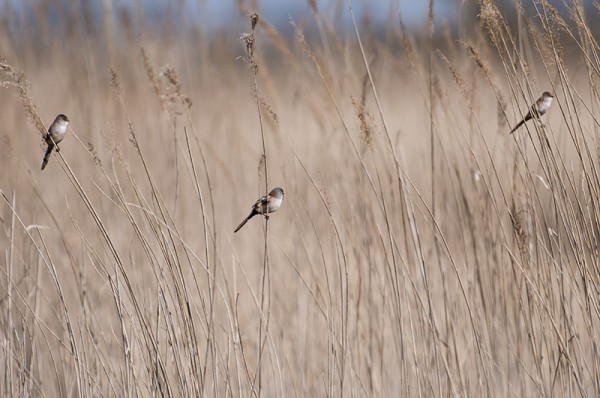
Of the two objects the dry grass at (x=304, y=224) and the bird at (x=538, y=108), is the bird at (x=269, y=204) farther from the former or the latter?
the bird at (x=538, y=108)

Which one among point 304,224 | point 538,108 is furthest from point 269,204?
point 304,224

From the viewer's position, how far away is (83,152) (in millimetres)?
3971

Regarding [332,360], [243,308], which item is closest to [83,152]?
[243,308]

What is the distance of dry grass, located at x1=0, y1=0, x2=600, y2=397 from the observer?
164 centimetres

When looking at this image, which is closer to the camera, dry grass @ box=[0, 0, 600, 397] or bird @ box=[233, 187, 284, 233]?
dry grass @ box=[0, 0, 600, 397]

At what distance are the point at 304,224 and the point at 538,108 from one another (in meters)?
1.66

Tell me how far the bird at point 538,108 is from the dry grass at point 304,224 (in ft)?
0.15

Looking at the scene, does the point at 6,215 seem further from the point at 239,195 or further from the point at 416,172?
the point at 416,172

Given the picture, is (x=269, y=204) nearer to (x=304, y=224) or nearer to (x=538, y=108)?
(x=538, y=108)

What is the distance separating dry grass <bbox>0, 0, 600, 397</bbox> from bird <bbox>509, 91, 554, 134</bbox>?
45mm

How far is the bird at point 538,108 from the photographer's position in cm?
160

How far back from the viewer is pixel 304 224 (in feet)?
10.7

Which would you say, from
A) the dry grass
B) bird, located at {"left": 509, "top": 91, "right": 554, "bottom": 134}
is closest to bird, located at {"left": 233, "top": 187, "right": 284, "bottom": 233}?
the dry grass

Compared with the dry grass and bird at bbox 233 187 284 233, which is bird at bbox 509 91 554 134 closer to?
the dry grass
